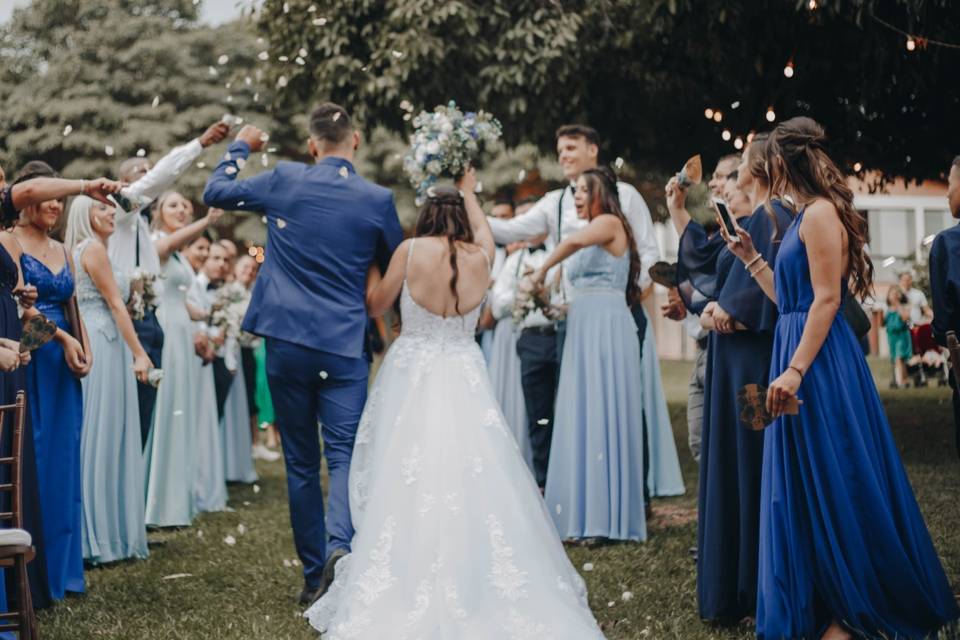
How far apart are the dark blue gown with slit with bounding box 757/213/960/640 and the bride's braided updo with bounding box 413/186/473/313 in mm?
1670

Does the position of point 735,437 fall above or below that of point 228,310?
below

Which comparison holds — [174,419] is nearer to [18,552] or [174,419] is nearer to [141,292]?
[141,292]

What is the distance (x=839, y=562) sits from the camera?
4.56 metres

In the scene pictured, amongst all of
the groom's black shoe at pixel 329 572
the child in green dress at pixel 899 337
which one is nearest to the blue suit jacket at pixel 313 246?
the groom's black shoe at pixel 329 572

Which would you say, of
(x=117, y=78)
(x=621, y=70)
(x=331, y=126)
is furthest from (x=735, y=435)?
(x=117, y=78)

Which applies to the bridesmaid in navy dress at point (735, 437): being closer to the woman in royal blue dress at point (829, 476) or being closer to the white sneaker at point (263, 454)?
the woman in royal blue dress at point (829, 476)

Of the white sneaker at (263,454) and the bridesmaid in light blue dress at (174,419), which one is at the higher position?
the bridesmaid in light blue dress at (174,419)

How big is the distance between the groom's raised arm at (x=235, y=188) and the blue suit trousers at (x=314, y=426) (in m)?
0.72

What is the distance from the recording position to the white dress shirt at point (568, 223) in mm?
7879

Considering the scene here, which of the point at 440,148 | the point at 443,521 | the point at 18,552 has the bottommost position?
the point at 443,521

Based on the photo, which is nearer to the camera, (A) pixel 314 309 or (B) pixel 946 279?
(B) pixel 946 279

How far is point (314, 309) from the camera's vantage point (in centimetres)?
587

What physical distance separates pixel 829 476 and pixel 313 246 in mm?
2714

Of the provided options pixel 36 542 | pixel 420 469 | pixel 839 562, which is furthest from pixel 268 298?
pixel 839 562
